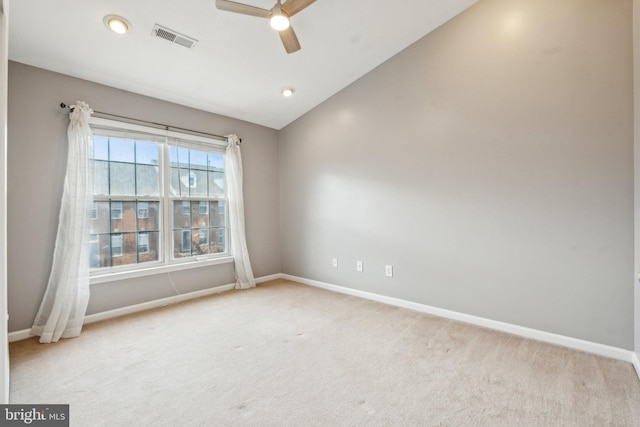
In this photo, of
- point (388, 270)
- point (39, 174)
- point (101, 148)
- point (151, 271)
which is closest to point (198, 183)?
point (101, 148)

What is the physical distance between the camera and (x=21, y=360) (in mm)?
2162

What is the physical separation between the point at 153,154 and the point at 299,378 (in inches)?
116

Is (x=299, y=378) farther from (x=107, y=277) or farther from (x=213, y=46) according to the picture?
(x=213, y=46)

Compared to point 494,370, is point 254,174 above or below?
above

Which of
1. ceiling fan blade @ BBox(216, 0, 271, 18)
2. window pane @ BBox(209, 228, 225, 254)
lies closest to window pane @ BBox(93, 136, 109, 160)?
window pane @ BBox(209, 228, 225, 254)

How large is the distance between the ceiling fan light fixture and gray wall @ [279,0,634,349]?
161 centimetres

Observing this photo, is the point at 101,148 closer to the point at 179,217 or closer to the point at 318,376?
the point at 179,217

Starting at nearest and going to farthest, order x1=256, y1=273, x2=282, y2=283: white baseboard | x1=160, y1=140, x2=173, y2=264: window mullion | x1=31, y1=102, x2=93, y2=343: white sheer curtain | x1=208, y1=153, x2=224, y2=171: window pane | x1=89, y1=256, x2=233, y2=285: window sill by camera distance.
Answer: x1=31, y1=102, x2=93, y2=343: white sheer curtain → x1=89, y1=256, x2=233, y2=285: window sill → x1=160, y1=140, x2=173, y2=264: window mullion → x1=208, y1=153, x2=224, y2=171: window pane → x1=256, y1=273, x2=282, y2=283: white baseboard

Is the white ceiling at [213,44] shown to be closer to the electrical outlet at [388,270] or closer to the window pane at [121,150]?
the window pane at [121,150]

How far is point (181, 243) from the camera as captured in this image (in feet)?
11.9

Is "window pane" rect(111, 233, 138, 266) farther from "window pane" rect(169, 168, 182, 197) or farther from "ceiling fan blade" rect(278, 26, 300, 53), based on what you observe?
"ceiling fan blade" rect(278, 26, 300, 53)

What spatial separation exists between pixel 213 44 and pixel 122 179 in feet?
5.78

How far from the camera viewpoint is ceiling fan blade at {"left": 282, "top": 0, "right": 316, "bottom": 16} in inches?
81.7

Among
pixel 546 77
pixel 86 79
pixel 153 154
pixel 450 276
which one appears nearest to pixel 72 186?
pixel 153 154
